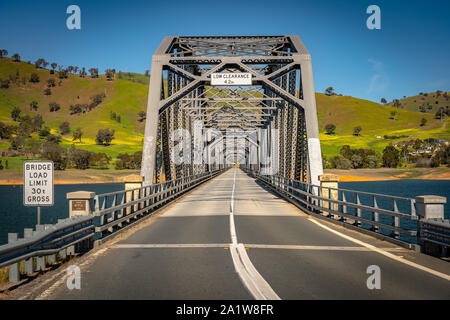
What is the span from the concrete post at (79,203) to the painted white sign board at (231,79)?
36.1 feet

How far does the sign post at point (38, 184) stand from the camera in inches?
304

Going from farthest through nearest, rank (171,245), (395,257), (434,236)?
(171,245), (434,236), (395,257)

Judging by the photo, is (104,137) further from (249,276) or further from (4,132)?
(249,276)

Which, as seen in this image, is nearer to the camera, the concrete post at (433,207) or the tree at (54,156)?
the concrete post at (433,207)

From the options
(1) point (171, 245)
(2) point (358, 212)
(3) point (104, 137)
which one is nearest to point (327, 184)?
(2) point (358, 212)

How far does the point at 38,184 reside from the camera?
7.80 m

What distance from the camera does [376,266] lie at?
757cm

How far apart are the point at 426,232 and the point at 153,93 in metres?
13.2

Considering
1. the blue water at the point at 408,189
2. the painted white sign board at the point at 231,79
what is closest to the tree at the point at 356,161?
the blue water at the point at 408,189

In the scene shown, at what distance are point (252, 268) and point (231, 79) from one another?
43.9ft

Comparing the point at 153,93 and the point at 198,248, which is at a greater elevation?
the point at 153,93

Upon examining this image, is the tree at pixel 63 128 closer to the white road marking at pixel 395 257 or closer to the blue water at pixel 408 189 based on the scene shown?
the blue water at pixel 408 189
